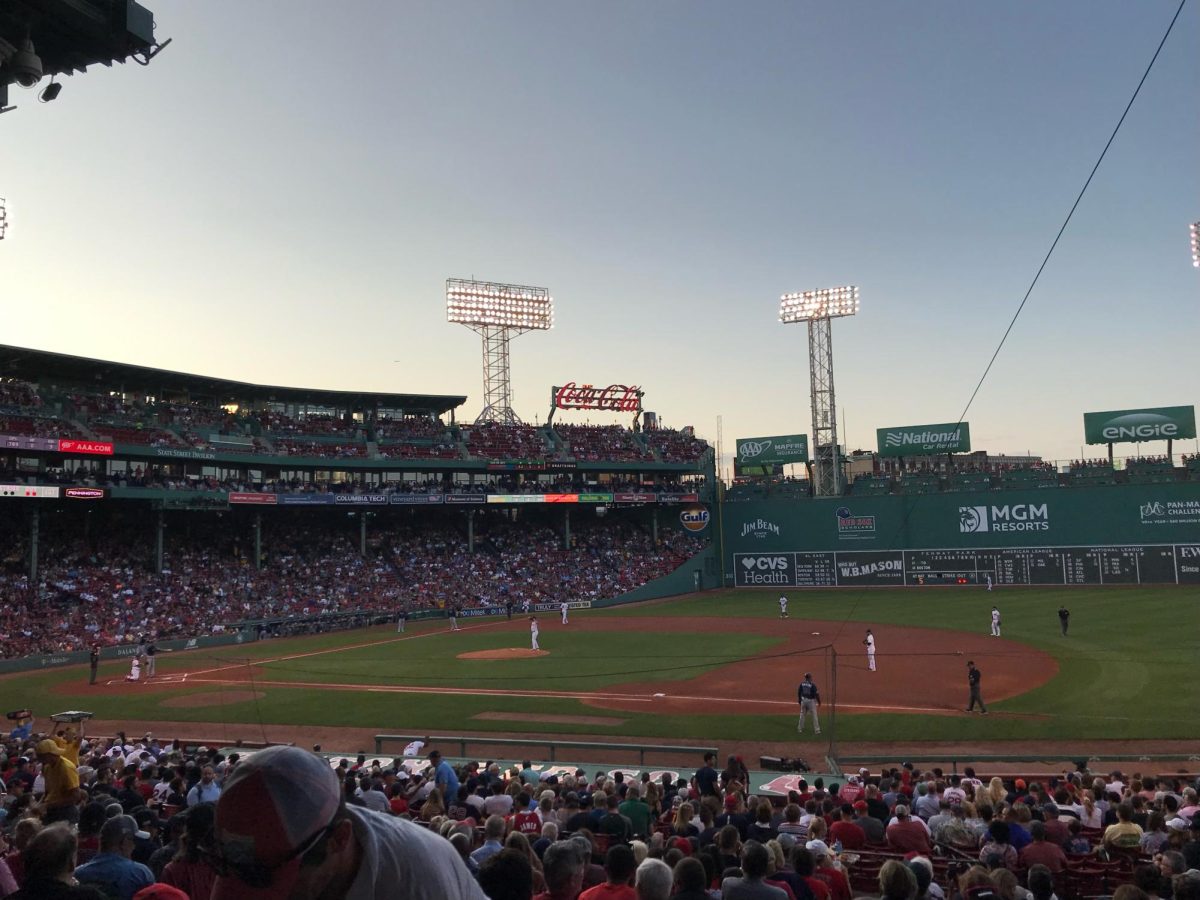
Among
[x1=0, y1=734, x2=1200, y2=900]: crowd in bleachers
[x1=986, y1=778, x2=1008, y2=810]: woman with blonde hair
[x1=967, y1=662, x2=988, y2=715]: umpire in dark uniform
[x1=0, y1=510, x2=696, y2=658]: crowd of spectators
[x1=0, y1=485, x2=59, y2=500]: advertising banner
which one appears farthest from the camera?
[x1=0, y1=510, x2=696, y2=658]: crowd of spectators

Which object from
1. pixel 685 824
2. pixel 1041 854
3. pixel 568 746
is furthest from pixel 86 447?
pixel 1041 854

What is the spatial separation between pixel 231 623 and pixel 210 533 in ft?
35.0

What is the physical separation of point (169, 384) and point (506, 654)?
34.8m

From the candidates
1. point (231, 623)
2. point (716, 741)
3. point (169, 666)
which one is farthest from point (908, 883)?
point (231, 623)

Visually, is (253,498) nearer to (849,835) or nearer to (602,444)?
(602,444)

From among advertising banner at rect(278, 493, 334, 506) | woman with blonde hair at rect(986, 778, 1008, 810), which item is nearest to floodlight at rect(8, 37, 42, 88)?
woman with blonde hair at rect(986, 778, 1008, 810)

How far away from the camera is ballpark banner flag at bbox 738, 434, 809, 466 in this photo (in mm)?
69125

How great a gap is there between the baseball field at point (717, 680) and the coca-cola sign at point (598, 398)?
99.0 ft

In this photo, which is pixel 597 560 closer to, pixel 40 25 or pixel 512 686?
pixel 512 686

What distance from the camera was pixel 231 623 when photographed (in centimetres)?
4544

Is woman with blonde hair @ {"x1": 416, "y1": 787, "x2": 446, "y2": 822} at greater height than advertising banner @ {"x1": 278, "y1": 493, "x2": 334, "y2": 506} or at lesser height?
lesser

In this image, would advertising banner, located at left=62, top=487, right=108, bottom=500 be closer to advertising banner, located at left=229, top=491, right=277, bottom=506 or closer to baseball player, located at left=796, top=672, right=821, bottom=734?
advertising banner, located at left=229, top=491, right=277, bottom=506

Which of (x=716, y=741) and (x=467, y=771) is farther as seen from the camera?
(x=716, y=741)

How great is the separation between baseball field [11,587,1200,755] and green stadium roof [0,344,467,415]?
2080 centimetres
